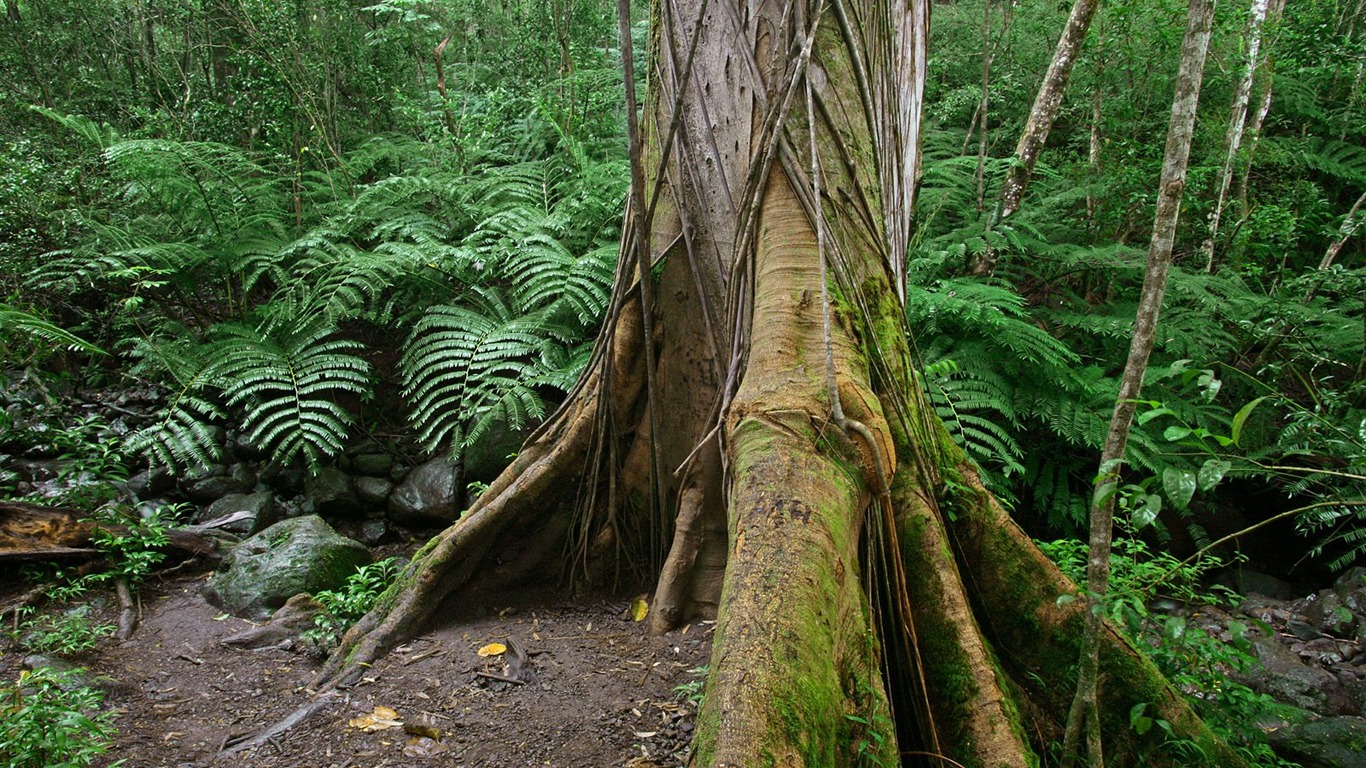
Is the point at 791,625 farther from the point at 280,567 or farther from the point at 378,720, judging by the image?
the point at 280,567

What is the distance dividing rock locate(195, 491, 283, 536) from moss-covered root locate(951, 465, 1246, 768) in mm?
4820

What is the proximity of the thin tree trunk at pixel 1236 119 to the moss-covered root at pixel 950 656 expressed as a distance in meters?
5.51

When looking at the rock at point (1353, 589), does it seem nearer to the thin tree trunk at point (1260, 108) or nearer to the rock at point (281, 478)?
the thin tree trunk at point (1260, 108)

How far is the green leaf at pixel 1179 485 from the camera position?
1.66 meters

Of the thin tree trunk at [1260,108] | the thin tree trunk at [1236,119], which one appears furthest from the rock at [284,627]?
the thin tree trunk at [1260,108]

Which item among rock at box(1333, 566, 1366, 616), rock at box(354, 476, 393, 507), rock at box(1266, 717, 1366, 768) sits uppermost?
rock at box(354, 476, 393, 507)

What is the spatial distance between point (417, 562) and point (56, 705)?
1381 millimetres

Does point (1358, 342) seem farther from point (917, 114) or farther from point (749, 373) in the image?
point (749, 373)

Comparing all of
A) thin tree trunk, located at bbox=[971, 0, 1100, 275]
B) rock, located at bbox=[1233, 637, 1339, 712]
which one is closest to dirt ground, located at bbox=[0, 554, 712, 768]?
rock, located at bbox=[1233, 637, 1339, 712]

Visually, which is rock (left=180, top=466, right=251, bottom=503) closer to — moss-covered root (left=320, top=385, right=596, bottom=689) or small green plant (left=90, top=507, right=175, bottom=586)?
small green plant (left=90, top=507, right=175, bottom=586)

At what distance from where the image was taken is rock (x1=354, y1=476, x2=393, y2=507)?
5770 mm

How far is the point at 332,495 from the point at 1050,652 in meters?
4.99

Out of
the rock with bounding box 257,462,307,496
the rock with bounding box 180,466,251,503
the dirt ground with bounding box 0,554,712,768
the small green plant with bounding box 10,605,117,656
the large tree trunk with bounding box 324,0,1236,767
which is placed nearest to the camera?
the large tree trunk with bounding box 324,0,1236,767

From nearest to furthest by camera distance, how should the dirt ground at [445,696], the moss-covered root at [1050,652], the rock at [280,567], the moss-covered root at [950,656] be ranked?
the moss-covered root at [950,656] → the moss-covered root at [1050,652] → the dirt ground at [445,696] → the rock at [280,567]
